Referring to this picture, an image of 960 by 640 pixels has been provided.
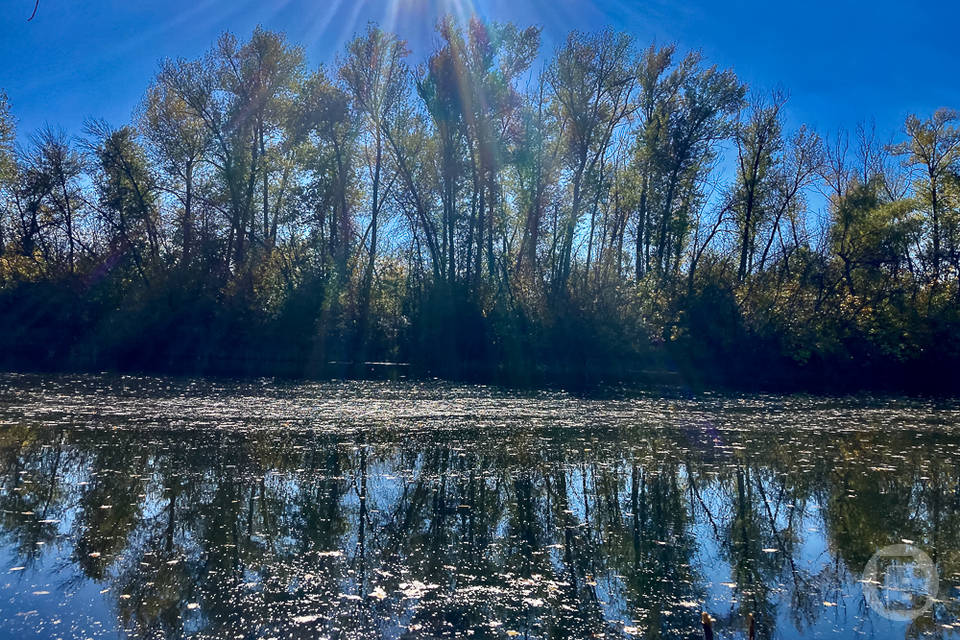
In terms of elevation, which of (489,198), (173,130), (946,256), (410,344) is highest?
A: (173,130)

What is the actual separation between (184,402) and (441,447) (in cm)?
769

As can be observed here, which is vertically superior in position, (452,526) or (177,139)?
(177,139)

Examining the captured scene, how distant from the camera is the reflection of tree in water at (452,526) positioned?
5.30m

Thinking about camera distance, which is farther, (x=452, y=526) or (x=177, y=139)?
(x=177, y=139)

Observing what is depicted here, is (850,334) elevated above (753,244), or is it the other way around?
(753,244)

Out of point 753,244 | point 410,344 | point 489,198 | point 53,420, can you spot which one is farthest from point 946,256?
point 53,420

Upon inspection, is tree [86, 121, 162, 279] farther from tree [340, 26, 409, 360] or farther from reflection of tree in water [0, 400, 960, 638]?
reflection of tree in water [0, 400, 960, 638]

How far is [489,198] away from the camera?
1319 inches

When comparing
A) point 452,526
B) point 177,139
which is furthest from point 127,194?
point 452,526

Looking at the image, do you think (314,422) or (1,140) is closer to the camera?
(314,422)

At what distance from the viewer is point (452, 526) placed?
7391 mm

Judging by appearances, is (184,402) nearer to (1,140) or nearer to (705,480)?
(705,480)

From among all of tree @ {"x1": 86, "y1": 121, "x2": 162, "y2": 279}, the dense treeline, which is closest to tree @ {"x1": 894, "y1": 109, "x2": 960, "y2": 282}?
the dense treeline

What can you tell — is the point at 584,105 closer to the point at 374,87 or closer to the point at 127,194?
the point at 374,87
